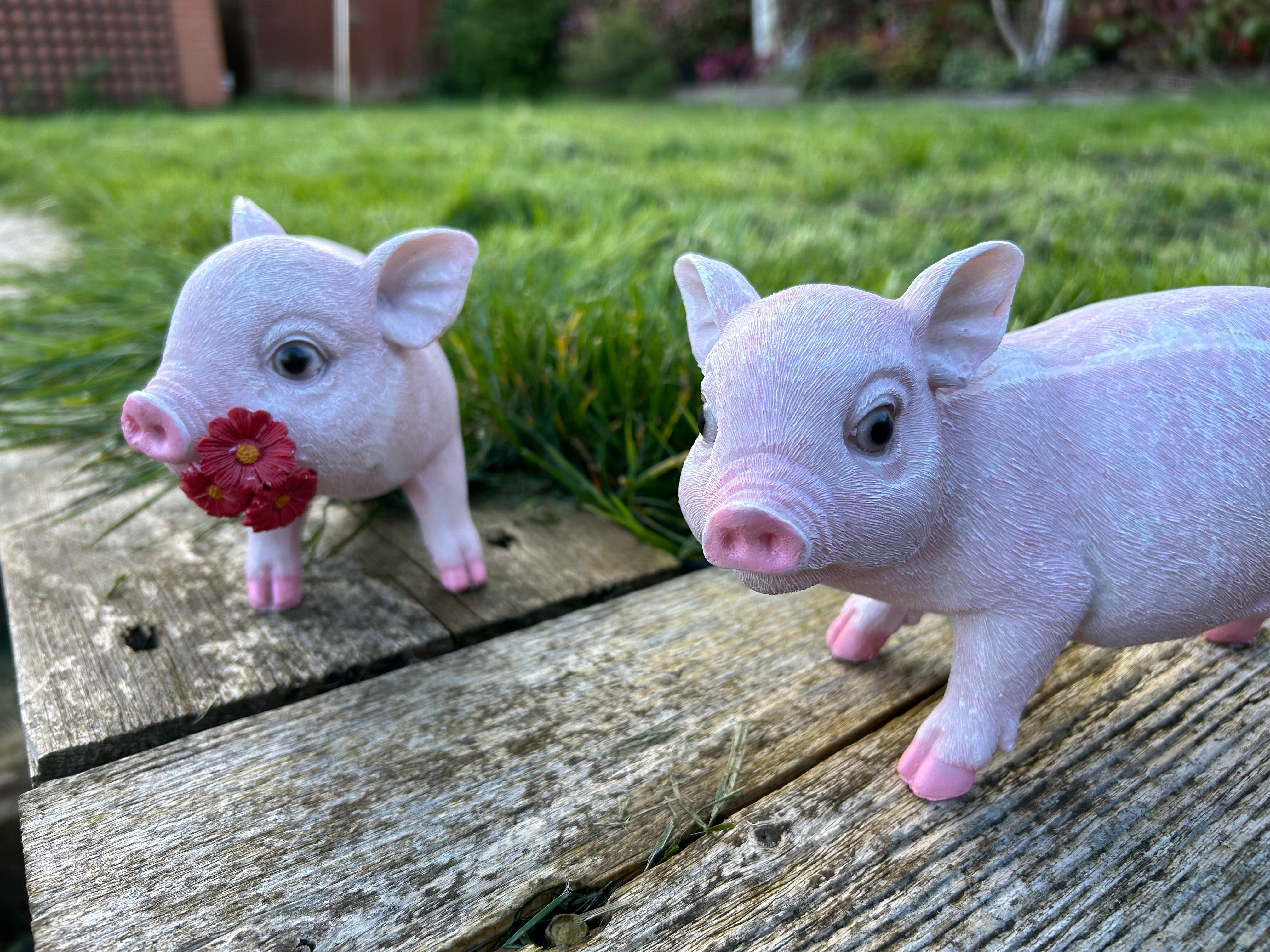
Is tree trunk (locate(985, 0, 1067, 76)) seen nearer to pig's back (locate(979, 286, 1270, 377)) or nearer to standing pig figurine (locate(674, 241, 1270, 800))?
pig's back (locate(979, 286, 1270, 377))

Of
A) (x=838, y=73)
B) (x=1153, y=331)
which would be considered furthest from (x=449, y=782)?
(x=838, y=73)

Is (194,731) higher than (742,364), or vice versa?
(742,364)


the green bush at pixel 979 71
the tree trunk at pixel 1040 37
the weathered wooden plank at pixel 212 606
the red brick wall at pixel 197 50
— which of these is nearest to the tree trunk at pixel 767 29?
the green bush at pixel 979 71

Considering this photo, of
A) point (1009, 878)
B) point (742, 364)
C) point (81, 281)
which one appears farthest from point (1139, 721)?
point (81, 281)

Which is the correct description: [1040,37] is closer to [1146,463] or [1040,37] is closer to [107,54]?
[1146,463]

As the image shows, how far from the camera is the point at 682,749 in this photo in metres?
1.33

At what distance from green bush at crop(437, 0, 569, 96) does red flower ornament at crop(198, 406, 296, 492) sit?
1296 cm

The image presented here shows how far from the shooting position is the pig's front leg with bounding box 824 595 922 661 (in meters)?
1.44

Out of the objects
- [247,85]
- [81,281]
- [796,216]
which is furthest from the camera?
[247,85]

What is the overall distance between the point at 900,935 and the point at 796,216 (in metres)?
3.15

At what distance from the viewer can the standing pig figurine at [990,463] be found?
104cm

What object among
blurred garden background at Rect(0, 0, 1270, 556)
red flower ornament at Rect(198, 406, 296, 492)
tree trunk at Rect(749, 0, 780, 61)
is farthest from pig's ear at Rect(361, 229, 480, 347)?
tree trunk at Rect(749, 0, 780, 61)

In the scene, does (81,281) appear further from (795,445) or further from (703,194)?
(795,445)

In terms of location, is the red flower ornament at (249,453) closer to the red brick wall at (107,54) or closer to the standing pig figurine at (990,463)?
the standing pig figurine at (990,463)
